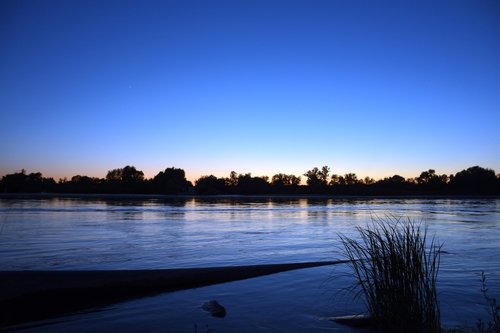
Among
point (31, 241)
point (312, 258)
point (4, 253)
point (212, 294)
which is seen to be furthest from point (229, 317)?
point (31, 241)

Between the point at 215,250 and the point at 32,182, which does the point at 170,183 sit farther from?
the point at 215,250

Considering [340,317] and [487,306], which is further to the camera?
[487,306]

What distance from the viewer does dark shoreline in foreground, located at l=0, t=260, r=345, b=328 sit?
33.8 ft

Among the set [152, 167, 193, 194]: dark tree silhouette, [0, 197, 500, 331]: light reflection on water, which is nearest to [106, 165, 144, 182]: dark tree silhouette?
[152, 167, 193, 194]: dark tree silhouette

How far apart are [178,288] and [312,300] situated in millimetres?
4048

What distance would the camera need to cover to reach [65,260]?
16047 mm

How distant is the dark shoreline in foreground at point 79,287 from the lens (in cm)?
1030

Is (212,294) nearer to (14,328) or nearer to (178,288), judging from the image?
(178,288)

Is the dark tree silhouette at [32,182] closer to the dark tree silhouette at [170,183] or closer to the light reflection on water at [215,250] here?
the dark tree silhouette at [170,183]

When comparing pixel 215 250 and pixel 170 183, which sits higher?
pixel 170 183

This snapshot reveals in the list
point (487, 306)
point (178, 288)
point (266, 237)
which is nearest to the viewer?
point (487, 306)

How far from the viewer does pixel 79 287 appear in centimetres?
1152

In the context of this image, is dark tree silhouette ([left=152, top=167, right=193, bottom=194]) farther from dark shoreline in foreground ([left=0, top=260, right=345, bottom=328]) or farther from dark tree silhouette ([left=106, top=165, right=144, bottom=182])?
dark shoreline in foreground ([left=0, top=260, right=345, bottom=328])

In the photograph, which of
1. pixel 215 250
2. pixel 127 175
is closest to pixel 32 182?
pixel 127 175
